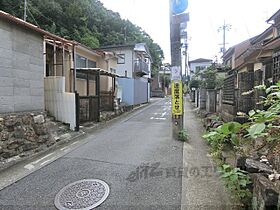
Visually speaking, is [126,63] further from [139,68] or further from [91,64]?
[91,64]

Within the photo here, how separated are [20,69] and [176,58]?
5.26 meters

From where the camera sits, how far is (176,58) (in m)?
9.60

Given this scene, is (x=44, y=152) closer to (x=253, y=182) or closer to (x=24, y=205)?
(x=24, y=205)

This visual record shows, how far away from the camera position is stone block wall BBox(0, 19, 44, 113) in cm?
646

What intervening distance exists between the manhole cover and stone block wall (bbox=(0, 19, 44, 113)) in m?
3.08

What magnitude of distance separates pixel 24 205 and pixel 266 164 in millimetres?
3647

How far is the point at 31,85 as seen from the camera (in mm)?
7551

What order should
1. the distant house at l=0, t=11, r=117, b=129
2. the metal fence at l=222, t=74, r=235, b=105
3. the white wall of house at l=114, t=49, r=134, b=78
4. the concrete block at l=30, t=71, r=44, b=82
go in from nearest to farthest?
the distant house at l=0, t=11, r=117, b=129, the concrete block at l=30, t=71, r=44, b=82, the metal fence at l=222, t=74, r=235, b=105, the white wall of house at l=114, t=49, r=134, b=78

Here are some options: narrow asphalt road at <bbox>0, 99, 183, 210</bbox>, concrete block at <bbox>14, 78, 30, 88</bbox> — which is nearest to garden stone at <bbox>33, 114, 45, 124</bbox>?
concrete block at <bbox>14, 78, 30, 88</bbox>

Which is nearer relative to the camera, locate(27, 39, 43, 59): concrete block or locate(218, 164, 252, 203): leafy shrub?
locate(218, 164, 252, 203): leafy shrub

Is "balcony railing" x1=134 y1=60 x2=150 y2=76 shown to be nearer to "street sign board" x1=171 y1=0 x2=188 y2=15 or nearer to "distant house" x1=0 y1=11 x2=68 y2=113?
"street sign board" x1=171 y1=0 x2=188 y2=15

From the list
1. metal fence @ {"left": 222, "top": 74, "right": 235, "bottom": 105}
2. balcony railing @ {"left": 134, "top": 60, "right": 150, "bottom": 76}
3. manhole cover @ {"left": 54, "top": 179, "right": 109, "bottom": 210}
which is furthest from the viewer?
balcony railing @ {"left": 134, "top": 60, "right": 150, "bottom": 76}

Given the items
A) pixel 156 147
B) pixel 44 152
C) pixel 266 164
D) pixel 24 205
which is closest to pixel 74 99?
pixel 44 152

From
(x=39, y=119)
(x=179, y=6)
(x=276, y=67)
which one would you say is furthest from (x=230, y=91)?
(x=39, y=119)
